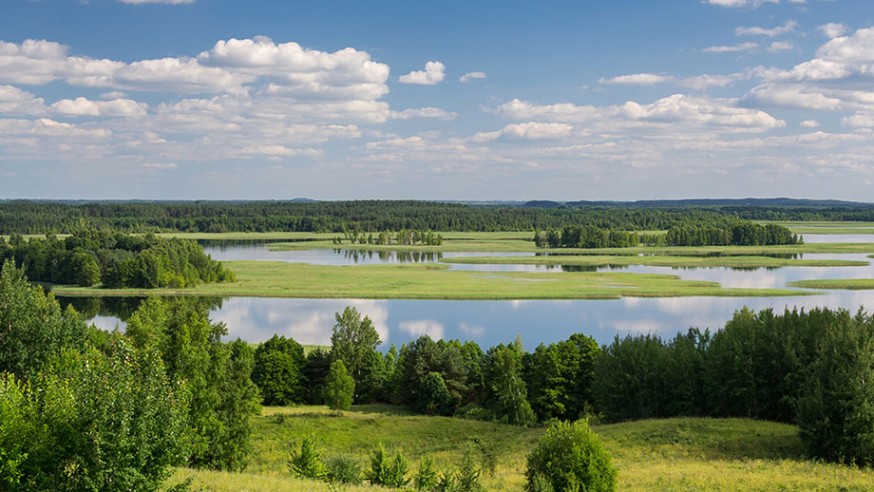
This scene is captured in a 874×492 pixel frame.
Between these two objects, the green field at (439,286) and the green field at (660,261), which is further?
the green field at (660,261)

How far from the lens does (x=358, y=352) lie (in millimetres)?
45844

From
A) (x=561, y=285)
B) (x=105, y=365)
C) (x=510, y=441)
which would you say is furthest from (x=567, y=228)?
(x=105, y=365)

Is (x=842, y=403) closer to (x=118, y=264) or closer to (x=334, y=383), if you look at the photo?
(x=334, y=383)

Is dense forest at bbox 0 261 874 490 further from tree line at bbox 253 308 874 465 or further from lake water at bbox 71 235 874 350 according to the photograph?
lake water at bbox 71 235 874 350

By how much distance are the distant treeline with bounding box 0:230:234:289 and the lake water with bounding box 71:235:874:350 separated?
1389 cm

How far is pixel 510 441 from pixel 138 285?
7203 centimetres

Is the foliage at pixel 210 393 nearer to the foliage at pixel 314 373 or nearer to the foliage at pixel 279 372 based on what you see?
the foliage at pixel 279 372

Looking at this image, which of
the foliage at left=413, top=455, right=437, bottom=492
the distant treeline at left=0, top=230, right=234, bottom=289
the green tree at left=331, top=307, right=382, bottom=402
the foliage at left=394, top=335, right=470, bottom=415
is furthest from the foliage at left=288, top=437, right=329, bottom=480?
the distant treeline at left=0, top=230, right=234, bottom=289

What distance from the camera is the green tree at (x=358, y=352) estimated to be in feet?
150

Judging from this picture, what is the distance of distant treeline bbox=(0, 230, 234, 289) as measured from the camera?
3607 inches

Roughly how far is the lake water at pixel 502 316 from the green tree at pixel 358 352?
866cm

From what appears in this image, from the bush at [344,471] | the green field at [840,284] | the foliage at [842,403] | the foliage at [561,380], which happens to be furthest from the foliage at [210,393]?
the green field at [840,284]

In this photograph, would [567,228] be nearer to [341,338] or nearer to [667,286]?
[667,286]

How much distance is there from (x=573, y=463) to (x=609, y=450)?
31.5 feet
